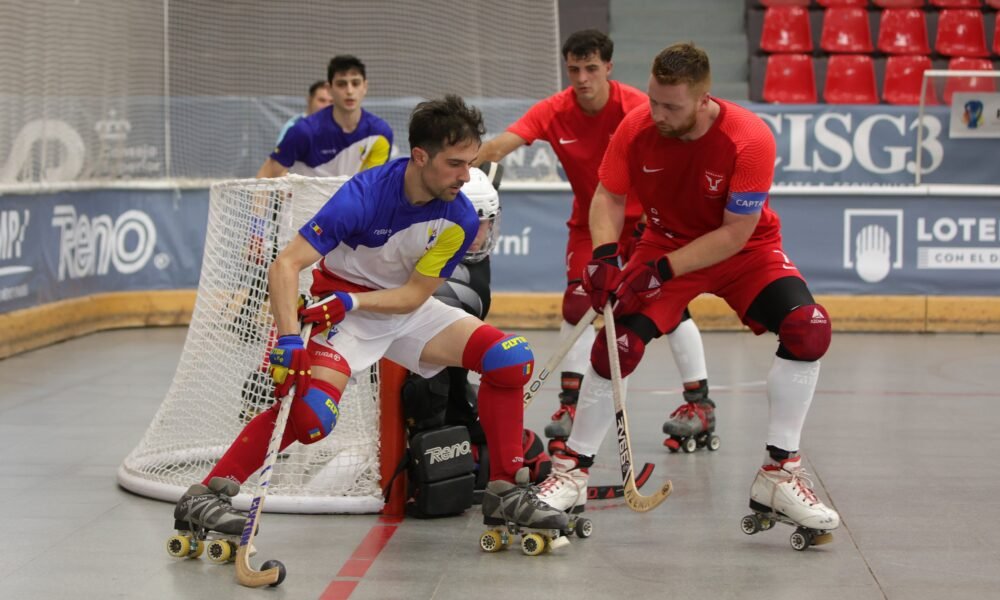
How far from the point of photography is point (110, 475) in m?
5.47

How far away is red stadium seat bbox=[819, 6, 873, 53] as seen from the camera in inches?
506

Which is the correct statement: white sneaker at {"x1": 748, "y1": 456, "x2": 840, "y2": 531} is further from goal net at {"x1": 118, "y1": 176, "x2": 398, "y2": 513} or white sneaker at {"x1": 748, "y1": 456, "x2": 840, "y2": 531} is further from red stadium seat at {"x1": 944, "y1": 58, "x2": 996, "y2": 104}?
red stadium seat at {"x1": 944, "y1": 58, "x2": 996, "y2": 104}

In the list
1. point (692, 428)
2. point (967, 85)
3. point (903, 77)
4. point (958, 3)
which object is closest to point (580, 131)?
point (692, 428)

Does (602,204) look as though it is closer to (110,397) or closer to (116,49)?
(110,397)

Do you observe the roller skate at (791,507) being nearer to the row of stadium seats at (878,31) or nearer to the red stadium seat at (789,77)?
the red stadium seat at (789,77)

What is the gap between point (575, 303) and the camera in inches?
233

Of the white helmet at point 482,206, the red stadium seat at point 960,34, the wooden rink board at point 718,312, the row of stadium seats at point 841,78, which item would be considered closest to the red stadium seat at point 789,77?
the row of stadium seats at point 841,78

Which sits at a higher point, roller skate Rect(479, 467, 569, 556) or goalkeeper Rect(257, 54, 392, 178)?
goalkeeper Rect(257, 54, 392, 178)

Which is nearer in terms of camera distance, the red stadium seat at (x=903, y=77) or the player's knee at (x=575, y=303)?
the player's knee at (x=575, y=303)

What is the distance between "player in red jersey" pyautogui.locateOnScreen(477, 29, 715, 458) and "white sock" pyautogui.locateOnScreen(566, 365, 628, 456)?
1248mm

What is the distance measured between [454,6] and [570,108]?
4.88 m

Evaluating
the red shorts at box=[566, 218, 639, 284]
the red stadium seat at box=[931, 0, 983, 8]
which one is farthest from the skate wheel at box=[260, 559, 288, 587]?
the red stadium seat at box=[931, 0, 983, 8]

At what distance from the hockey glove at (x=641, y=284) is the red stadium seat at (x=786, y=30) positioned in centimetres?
877

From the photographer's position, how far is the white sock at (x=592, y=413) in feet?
15.2
